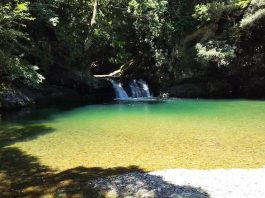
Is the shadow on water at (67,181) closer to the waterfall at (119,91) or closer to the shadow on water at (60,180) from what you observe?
the shadow on water at (60,180)

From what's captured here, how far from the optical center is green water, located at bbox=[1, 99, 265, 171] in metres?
11.0

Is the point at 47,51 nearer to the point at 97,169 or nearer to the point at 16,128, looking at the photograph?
the point at 16,128

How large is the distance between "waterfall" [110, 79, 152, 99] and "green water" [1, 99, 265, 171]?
313 inches

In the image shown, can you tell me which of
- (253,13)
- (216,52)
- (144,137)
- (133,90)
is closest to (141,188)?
(144,137)

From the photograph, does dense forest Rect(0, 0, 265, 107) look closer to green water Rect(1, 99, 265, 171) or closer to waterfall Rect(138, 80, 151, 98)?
waterfall Rect(138, 80, 151, 98)

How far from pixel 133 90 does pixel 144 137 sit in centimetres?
1693

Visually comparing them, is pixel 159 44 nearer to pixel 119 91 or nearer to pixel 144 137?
pixel 119 91

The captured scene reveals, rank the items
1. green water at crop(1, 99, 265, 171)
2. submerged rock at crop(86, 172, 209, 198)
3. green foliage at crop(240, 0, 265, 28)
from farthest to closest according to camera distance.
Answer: green foliage at crop(240, 0, 265, 28) < green water at crop(1, 99, 265, 171) < submerged rock at crop(86, 172, 209, 198)

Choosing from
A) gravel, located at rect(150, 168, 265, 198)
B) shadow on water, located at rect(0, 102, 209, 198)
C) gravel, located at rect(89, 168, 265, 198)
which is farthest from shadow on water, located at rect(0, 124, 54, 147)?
gravel, located at rect(150, 168, 265, 198)

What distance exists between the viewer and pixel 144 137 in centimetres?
1462

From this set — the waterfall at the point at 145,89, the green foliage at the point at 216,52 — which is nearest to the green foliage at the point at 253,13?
the green foliage at the point at 216,52

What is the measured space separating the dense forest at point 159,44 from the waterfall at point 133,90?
91cm

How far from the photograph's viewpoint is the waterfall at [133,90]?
31281 millimetres

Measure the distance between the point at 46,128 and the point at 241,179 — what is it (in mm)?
10216
